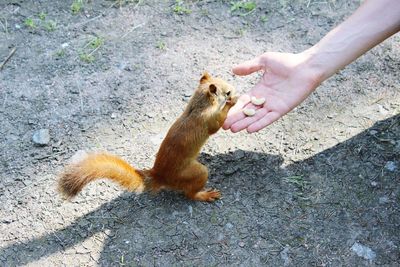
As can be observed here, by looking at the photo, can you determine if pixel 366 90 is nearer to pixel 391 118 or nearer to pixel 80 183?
pixel 391 118

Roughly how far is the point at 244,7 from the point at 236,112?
1025 millimetres

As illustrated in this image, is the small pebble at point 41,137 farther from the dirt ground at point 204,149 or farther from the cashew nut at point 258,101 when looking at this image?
the cashew nut at point 258,101

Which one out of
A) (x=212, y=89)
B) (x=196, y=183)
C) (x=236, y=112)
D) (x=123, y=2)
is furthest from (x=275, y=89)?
(x=123, y=2)

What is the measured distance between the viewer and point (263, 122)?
2.30 metres

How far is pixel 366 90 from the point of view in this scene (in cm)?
271

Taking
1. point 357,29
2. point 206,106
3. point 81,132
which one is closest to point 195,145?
point 206,106

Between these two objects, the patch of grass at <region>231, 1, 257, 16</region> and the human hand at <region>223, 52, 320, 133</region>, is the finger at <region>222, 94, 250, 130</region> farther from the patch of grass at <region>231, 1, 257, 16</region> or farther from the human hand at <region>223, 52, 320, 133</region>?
the patch of grass at <region>231, 1, 257, 16</region>

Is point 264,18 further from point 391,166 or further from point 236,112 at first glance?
point 391,166

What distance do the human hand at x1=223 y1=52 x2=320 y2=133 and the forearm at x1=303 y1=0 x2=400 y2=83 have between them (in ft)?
0.16

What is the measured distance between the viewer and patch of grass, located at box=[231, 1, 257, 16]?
3158mm

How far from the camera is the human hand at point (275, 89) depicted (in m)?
2.32

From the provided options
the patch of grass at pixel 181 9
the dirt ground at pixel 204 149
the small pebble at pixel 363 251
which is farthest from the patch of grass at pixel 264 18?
the small pebble at pixel 363 251

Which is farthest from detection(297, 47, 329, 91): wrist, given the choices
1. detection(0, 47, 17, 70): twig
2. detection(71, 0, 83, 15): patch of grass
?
detection(0, 47, 17, 70): twig

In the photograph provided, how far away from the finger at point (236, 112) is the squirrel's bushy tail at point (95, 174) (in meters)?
0.46
